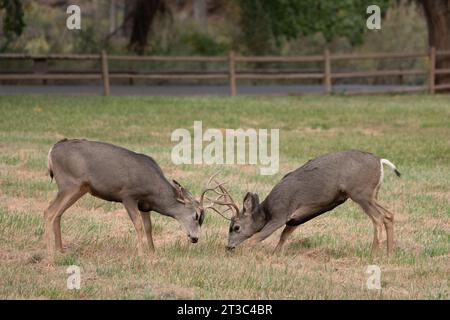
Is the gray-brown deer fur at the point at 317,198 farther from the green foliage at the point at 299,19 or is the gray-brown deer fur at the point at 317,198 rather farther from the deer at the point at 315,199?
the green foliage at the point at 299,19

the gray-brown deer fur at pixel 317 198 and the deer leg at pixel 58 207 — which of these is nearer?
the deer leg at pixel 58 207

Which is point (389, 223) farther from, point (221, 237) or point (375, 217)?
point (221, 237)

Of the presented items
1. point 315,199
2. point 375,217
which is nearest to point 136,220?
point 315,199

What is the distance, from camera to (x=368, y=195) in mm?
11086

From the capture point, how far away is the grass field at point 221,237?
30.5 ft

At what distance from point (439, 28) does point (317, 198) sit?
82.4ft

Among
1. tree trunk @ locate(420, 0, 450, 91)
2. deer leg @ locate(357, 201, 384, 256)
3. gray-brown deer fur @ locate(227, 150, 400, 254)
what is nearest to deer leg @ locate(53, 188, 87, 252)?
gray-brown deer fur @ locate(227, 150, 400, 254)

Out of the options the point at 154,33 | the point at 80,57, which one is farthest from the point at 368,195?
the point at 154,33

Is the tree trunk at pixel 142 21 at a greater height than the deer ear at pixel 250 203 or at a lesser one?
greater

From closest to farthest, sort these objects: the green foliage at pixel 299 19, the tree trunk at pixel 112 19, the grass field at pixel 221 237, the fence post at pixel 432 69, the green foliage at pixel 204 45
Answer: the grass field at pixel 221 237 → the fence post at pixel 432 69 → the green foliage at pixel 299 19 → the green foliage at pixel 204 45 → the tree trunk at pixel 112 19

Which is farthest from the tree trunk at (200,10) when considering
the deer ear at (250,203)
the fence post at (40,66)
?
the deer ear at (250,203)

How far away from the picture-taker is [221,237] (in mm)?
11945

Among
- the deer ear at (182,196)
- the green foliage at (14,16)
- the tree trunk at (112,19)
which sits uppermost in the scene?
the green foliage at (14,16)
